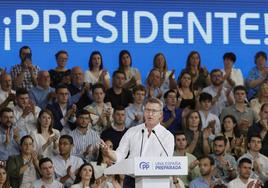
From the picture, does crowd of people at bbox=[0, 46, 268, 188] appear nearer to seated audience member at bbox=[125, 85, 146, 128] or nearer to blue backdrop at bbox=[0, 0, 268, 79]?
seated audience member at bbox=[125, 85, 146, 128]

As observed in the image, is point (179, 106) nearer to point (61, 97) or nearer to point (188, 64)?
point (188, 64)

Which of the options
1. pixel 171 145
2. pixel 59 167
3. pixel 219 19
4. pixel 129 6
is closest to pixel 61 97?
pixel 59 167

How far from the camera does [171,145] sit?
6520 millimetres

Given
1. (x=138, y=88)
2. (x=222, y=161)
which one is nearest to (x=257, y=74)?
(x=222, y=161)

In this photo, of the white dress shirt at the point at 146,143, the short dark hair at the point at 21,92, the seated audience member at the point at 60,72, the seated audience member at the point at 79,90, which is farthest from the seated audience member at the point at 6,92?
the white dress shirt at the point at 146,143

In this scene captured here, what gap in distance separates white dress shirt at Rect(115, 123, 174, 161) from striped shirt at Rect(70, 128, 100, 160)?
377cm

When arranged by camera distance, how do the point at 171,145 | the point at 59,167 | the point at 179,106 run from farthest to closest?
the point at 179,106
the point at 59,167
the point at 171,145

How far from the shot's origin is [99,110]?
1075 centimetres

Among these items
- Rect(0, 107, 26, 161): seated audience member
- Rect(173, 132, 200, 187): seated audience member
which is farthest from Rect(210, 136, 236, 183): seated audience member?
Rect(0, 107, 26, 161): seated audience member

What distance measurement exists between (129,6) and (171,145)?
539 cm

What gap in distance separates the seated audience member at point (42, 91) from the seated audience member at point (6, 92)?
0.27 m

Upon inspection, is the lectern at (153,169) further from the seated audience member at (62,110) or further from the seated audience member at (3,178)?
the seated audience member at (62,110)

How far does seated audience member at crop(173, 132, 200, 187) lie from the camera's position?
402 inches

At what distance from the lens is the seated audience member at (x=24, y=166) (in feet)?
32.4
